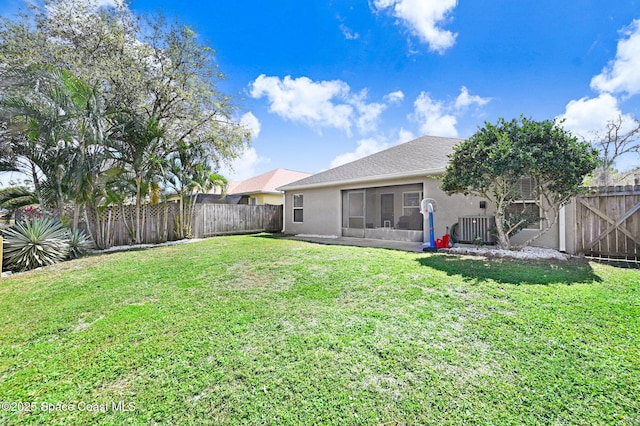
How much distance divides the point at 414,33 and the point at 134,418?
12813mm

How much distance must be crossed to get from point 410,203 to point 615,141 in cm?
1905

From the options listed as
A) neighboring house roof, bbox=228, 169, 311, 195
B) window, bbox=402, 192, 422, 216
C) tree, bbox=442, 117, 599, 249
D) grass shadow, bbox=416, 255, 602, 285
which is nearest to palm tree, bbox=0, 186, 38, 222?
neighboring house roof, bbox=228, 169, 311, 195

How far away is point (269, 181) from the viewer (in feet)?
75.4

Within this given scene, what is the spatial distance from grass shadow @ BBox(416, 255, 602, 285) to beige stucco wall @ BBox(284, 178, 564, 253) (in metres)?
1.35

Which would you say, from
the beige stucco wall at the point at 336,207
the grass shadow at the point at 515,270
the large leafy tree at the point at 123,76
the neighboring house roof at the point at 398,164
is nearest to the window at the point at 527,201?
the beige stucco wall at the point at 336,207

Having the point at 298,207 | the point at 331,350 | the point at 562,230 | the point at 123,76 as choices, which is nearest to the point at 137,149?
the point at 123,76

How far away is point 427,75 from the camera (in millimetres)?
11617

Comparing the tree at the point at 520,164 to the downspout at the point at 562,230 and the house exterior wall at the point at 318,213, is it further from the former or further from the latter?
the house exterior wall at the point at 318,213

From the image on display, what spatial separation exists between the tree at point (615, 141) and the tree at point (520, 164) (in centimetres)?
1760

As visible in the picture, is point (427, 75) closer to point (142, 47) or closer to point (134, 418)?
point (142, 47)

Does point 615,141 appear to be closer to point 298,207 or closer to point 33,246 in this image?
point 298,207

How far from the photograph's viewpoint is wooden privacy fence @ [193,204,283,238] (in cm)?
1296

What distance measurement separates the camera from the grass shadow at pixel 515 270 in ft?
15.3

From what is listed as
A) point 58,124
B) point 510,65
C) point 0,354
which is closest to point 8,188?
point 58,124
